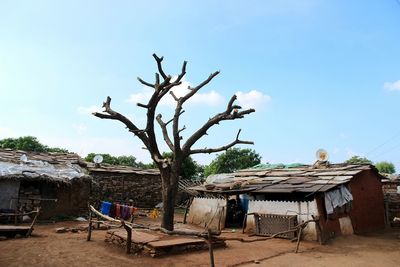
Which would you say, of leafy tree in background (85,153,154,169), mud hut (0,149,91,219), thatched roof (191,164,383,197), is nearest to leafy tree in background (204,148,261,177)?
leafy tree in background (85,153,154,169)

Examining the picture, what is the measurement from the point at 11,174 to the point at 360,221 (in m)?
15.0

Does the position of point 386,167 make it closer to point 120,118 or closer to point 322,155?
point 322,155

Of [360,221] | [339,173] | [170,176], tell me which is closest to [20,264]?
[170,176]

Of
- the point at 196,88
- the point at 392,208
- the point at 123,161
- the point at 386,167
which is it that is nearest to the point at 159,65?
the point at 196,88

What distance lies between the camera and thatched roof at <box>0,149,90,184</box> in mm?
14602

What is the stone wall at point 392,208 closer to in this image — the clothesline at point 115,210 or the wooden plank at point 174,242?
the wooden plank at point 174,242

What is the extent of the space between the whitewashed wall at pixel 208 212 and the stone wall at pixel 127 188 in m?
6.37

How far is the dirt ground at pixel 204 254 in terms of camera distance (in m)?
7.99

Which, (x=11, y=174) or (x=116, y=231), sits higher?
(x=11, y=174)

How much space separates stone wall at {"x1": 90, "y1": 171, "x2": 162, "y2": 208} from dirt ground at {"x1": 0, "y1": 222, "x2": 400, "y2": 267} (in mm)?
9209

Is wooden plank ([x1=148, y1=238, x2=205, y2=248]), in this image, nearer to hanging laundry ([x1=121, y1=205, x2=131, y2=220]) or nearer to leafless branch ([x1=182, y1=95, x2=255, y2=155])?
leafless branch ([x1=182, y1=95, x2=255, y2=155])

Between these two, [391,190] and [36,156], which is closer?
[36,156]

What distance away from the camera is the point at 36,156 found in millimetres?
18297

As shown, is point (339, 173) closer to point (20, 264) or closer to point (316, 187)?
point (316, 187)
